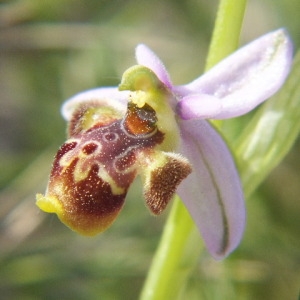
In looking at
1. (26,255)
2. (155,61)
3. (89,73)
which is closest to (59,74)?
(89,73)

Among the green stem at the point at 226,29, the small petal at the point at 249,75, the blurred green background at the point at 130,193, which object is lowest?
the blurred green background at the point at 130,193

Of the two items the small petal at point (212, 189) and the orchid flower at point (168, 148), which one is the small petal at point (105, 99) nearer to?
the orchid flower at point (168, 148)

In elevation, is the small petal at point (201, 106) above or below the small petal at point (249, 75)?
below

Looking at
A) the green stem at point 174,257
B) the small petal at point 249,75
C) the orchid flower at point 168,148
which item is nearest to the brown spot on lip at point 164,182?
the orchid flower at point 168,148

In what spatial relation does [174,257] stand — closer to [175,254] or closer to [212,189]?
[175,254]

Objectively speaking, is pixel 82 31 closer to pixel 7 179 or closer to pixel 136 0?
pixel 136 0

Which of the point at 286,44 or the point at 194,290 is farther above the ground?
the point at 286,44

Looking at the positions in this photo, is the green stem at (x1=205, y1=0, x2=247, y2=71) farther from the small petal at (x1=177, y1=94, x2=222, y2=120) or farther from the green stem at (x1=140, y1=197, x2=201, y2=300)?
the green stem at (x1=140, y1=197, x2=201, y2=300)

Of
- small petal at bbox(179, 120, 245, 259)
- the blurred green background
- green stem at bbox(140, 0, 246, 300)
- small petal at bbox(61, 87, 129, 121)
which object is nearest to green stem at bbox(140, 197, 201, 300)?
green stem at bbox(140, 0, 246, 300)
